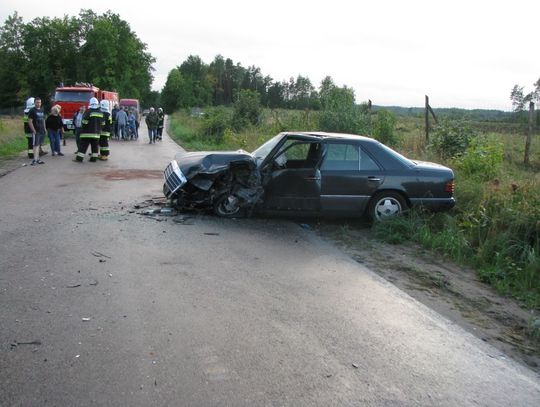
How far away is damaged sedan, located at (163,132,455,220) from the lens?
838 cm

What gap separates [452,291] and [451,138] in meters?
8.24

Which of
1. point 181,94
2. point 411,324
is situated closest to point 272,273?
point 411,324

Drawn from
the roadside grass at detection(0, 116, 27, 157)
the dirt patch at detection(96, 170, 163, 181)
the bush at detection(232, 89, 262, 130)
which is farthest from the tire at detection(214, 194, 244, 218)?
the bush at detection(232, 89, 262, 130)

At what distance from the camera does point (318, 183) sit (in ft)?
27.3

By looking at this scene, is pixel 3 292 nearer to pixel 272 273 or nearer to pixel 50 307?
pixel 50 307

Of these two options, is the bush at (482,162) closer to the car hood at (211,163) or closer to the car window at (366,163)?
the car window at (366,163)

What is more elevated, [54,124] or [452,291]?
[54,124]

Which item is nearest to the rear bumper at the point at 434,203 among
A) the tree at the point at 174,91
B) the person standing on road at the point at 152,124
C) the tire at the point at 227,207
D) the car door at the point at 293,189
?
the car door at the point at 293,189

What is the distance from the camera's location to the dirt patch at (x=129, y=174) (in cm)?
1249

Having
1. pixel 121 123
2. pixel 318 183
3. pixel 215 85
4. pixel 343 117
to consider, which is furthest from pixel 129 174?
pixel 215 85

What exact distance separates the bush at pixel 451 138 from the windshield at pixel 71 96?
1896 centimetres

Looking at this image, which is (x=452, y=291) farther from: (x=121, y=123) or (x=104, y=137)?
(x=121, y=123)

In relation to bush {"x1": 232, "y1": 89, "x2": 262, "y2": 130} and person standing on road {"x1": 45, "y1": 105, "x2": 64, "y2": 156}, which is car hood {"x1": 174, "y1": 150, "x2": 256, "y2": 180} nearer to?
person standing on road {"x1": 45, "y1": 105, "x2": 64, "y2": 156}

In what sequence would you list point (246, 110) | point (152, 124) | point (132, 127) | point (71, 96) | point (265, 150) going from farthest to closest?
point (132, 127), point (71, 96), point (152, 124), point (246, 110), point (265, 150)
